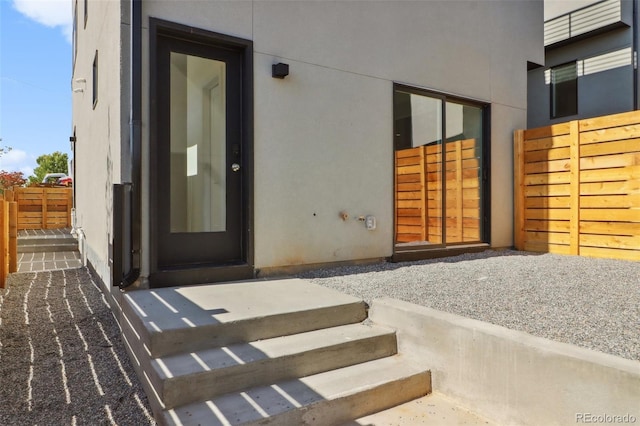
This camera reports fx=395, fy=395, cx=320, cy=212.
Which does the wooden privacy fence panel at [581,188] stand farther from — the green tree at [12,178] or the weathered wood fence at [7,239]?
the green tree at [12,178]

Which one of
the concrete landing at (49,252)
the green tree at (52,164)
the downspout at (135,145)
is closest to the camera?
the downspout at (135,145)

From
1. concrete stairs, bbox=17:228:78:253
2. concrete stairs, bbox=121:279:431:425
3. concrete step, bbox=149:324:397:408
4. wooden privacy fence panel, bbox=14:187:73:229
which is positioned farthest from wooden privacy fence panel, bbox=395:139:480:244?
wooden privacy fence panel, bbox=14:187:73:229

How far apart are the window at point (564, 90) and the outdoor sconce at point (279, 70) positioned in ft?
25.6

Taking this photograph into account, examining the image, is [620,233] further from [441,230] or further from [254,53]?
[254,53]

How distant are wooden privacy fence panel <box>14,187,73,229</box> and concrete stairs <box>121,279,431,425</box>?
943 centimetres

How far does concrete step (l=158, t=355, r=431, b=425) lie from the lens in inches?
71.9

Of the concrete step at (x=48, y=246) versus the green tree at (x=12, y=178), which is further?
the green tree at (x=12, y=178)

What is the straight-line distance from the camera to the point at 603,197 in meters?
4.83

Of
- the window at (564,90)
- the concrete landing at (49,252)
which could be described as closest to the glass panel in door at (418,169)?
the concrete landing at (49,252)

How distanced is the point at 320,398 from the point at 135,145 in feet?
7.62

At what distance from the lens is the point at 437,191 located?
5.42m

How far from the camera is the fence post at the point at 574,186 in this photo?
16.6 ft

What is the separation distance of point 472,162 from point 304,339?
422 cm

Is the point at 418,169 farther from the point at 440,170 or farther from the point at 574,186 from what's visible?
the point at 574,186
